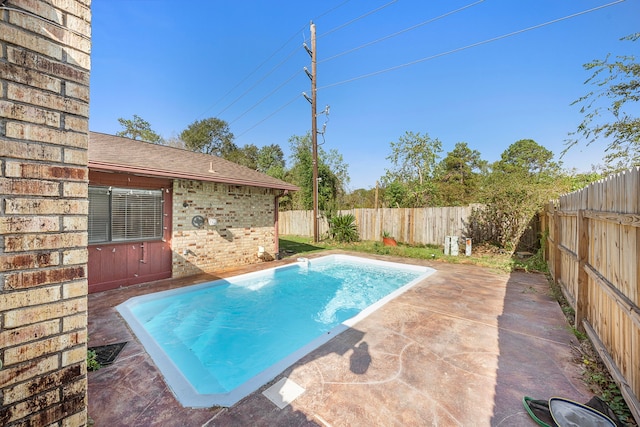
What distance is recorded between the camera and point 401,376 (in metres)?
2.74

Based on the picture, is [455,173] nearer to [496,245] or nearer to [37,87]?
[496,245]

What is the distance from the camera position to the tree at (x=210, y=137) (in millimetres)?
34531

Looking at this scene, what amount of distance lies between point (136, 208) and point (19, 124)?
5874 millimetres

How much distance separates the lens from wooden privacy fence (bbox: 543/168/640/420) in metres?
2.14

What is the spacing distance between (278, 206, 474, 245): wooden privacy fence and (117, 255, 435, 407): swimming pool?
175 inches

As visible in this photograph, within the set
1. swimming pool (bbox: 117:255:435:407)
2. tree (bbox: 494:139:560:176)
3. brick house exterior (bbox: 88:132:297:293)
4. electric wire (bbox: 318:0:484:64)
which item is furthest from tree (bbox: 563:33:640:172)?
tree (bbox: 494:139:560:176)

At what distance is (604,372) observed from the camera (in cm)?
275

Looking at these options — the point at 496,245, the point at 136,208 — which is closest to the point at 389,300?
the point at 136,208

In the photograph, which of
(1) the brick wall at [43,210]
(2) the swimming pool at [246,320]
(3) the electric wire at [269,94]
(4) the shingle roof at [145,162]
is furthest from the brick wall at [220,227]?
(3) the electric wire at [269,94]

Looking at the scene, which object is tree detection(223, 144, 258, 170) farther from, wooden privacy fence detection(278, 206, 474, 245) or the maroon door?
the maroon door

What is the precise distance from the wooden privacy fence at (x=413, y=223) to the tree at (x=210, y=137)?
26.7m

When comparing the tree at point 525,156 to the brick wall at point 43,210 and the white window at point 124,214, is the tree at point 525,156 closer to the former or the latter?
the white window at point 124,214

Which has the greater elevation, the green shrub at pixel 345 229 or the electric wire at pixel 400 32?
the electric wire at pixel 400 32

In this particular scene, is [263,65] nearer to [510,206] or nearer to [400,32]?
[400,32]
